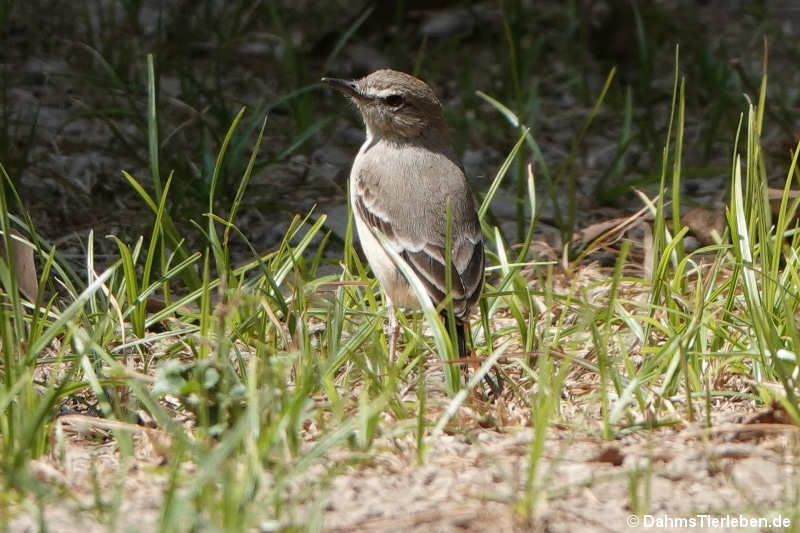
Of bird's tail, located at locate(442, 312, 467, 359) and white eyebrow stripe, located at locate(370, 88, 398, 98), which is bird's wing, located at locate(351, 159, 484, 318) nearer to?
bird's tail, located at locate(442, 312, 467, 359)

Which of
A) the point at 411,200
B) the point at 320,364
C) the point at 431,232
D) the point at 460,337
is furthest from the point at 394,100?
the point at 320,364

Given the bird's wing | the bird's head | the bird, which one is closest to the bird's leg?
the bird

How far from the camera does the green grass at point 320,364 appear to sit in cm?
359

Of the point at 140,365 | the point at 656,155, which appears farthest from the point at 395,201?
the point at 656,155

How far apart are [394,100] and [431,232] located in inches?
43.7

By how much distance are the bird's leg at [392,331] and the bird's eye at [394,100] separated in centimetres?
143

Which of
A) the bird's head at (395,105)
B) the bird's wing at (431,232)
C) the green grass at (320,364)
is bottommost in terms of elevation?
the green grass at (320,364)

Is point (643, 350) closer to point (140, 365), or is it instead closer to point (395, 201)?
point (395, 201)

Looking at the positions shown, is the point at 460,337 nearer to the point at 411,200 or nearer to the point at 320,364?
the point at 320,364

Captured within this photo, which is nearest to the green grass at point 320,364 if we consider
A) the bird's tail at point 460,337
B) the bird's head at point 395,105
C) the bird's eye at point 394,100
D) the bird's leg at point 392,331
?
the bird's leg at point 392,331

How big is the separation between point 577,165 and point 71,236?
3.64 meters

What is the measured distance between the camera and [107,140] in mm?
8117

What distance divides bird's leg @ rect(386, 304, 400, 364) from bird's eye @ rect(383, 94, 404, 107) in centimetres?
143

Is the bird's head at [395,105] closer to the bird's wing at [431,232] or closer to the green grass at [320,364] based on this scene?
the bird's wing at [431,232]
